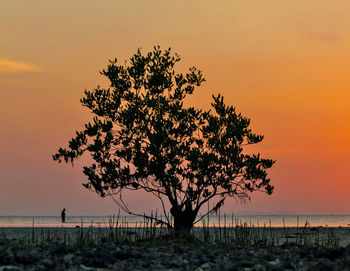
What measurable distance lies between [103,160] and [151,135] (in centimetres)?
292

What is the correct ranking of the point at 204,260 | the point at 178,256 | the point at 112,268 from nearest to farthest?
the point at 112,268
the point at 204,260
the point at 178,256

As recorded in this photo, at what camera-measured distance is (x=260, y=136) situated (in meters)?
26.8

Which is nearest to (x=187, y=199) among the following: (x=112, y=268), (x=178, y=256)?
(x=178, y=256)

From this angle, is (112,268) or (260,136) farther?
(260,136)

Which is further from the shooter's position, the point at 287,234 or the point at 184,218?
the point at 287,234

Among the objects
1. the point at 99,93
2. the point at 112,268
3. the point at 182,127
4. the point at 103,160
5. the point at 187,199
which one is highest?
the point at 99,93

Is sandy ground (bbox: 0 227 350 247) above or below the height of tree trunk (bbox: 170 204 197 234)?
below

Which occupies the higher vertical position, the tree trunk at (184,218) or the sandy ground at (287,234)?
the tree trunk at (184,218)

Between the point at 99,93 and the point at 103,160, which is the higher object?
the point at 99,93

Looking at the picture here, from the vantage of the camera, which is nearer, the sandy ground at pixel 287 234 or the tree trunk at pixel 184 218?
the tree trunk at pixel 184 218

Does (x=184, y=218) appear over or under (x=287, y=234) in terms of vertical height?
over

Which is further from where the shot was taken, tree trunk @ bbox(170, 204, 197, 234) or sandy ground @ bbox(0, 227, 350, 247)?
sandy ground @ bbox(0, 227, 350, 247)

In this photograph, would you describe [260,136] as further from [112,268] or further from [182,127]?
[112,268]

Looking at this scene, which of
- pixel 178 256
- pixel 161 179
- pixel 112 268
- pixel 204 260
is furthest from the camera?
pixel 161 179
